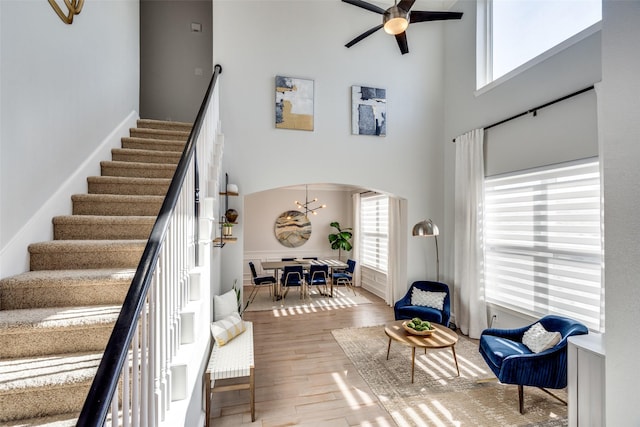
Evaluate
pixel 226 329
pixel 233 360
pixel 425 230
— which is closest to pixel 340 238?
pixel 425 230

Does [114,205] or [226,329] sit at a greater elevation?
[114,205]

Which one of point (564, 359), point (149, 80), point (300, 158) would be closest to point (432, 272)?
point (564, 359)

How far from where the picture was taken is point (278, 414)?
8.54ft

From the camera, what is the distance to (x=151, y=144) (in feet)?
12.1

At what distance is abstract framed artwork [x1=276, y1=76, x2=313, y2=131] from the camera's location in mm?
4457

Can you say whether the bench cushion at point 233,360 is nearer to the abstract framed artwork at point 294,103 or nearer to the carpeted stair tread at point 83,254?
the carpeted stair tread at point 83,254

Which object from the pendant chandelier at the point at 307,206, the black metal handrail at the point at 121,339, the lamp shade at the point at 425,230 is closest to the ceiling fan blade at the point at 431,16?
the lamp shade at the point at 425,230

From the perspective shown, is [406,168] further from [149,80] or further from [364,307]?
[149,80]

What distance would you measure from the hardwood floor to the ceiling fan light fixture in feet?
11.4

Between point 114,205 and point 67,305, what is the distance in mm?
1085

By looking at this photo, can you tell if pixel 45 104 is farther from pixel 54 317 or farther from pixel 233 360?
pixel 233 360

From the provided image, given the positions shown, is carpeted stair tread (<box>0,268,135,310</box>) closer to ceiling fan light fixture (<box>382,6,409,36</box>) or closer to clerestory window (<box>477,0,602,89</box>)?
ceiling fan light fixture (<box>382,6,409,36</box>)

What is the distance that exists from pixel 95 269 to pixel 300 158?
3038 millimetres

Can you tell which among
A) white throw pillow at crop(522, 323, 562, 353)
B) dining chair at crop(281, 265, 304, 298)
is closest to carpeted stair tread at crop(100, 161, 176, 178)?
dining chair at crop(281, 265, 304, 298)
